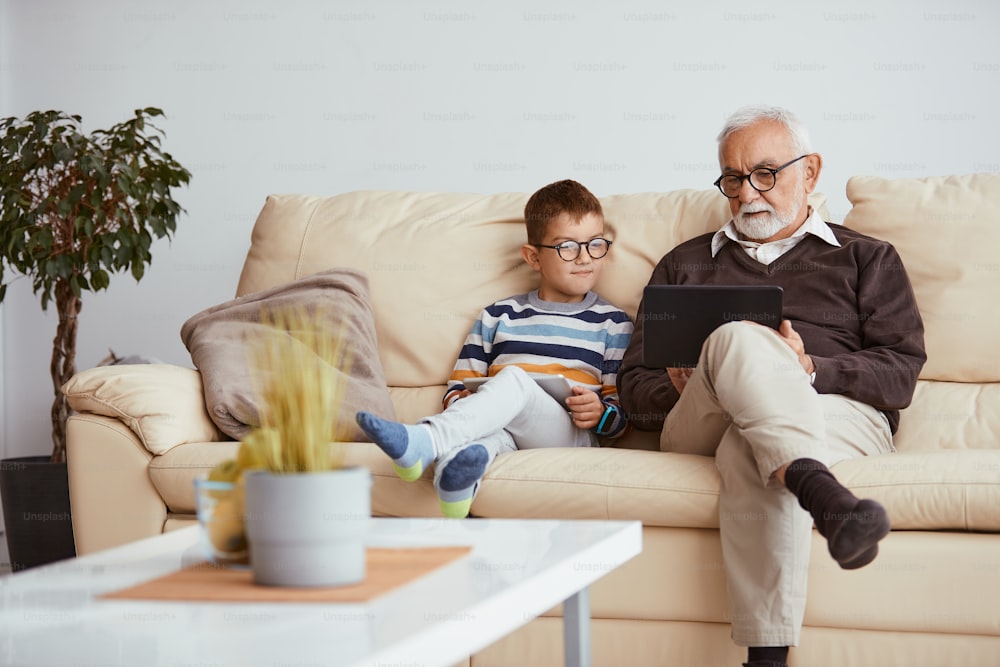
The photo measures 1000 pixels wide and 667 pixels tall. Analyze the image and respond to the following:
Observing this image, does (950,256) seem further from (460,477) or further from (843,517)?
(460,477)

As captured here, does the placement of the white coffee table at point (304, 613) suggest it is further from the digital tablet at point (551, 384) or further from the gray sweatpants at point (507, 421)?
the digital tablet at point (551, 384)

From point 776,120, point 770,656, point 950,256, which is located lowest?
point 770,656

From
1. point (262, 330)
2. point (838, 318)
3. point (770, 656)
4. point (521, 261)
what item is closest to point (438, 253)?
point (521, 261)

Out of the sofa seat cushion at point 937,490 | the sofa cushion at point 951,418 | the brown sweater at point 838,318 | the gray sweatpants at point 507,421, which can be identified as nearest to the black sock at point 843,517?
the sofa seat cushion at point 937,490

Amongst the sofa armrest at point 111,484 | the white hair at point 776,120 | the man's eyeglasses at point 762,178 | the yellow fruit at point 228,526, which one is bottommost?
the sofa armrest at point 111,484

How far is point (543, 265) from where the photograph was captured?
2480 millimetres

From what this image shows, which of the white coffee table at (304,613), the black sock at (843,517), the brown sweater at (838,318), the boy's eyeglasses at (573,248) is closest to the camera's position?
the white coffee table at (304,613)

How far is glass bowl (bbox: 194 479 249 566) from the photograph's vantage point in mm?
1001

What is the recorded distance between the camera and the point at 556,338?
243 centimetres

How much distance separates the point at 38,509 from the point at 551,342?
1517 millimetres

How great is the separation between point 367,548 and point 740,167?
1514 millimetres

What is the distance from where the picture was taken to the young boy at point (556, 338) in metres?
2.17

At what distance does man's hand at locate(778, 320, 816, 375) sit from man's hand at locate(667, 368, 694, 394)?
0.68ft

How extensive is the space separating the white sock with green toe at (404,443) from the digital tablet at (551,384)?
0.35 m
